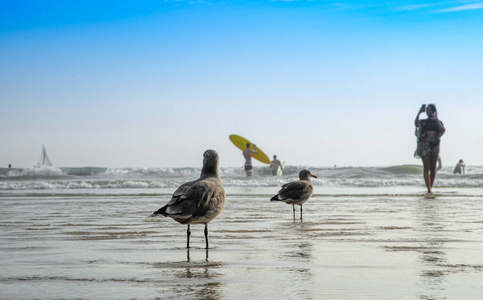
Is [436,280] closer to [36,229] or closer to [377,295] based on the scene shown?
[377,295]

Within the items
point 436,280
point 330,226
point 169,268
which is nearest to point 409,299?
point 436,280

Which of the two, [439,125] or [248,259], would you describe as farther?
[439,125]

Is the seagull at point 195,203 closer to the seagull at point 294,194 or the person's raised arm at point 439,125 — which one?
the seagull at point 294,194

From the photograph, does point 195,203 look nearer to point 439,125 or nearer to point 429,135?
point 429,135

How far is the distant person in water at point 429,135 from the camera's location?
59.6 feet

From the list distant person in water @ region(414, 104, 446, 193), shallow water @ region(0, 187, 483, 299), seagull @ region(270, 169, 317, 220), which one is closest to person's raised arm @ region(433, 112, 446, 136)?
distant person in water @ region(414, 104, 446, 193)

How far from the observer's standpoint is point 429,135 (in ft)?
59.7

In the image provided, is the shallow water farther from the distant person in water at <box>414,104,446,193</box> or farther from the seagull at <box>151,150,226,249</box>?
the distant person in water at <box>414,104,446,193</box>

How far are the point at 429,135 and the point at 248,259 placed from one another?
44.9ft

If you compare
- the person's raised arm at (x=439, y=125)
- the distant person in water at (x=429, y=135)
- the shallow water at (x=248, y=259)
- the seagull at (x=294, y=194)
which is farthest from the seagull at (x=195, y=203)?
the person's raised arm at (x=439, y=125)

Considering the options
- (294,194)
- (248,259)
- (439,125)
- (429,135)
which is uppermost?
(439,125)

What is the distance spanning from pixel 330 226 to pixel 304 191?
1.87 meters

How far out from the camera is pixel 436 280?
461cm

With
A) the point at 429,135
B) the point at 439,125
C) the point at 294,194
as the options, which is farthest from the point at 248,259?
the point at 439,125
